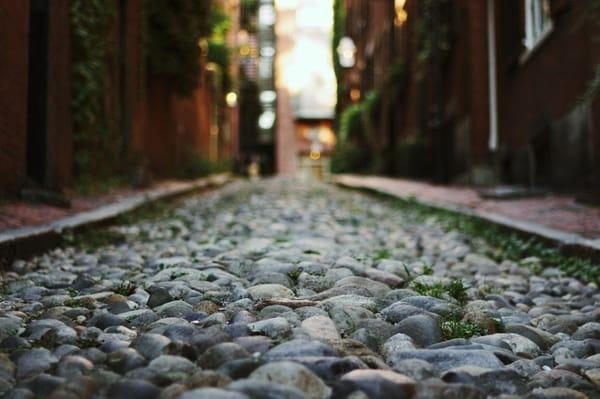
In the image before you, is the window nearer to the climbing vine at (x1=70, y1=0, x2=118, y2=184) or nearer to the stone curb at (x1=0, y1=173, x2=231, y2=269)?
the climbing vine at (x1=70, y1=0, x2=118, y2=184)

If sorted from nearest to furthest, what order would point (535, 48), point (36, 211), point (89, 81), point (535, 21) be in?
point (36, 211) < point (89, 81) < point (535, 48) < point (535, 21)

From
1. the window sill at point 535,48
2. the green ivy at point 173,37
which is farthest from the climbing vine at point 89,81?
the window sill at point 535,48

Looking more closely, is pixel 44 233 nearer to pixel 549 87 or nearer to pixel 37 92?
pixel 37 92

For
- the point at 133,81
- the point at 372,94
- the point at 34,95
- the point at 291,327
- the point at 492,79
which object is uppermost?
the point at 372,94

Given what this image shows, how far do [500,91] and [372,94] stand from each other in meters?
12.5

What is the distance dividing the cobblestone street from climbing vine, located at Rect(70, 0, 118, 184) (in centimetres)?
412

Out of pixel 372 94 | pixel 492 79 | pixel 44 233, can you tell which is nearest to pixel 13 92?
pixel 44 233

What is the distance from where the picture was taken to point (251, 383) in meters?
1.55

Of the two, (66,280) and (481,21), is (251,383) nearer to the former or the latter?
(66,280)

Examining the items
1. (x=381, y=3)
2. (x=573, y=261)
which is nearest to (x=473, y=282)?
(x=573, y=261)

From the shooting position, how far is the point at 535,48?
9.34m

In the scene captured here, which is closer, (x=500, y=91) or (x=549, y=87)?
(x=549, y=87)

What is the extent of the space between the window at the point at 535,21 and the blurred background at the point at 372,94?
0.03 metres

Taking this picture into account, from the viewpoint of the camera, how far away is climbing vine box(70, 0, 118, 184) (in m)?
7.96
